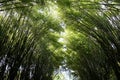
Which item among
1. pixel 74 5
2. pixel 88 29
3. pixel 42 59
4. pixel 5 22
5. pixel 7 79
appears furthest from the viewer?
pixel 42 59

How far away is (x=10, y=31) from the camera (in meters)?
13.1

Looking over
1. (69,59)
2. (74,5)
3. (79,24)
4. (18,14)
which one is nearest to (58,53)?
(69,59)

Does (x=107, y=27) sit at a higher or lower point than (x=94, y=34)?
higher

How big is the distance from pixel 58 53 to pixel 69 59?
5.74 feet

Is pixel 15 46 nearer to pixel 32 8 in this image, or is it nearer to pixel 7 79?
pixel 7 79

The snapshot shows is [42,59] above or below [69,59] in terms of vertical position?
above

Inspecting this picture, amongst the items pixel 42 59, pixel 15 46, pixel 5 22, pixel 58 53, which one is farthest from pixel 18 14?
pixel 58 53

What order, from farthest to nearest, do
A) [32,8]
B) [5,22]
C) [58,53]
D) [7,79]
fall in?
[58,53] → [7,79] → [5,22] → [32,8]

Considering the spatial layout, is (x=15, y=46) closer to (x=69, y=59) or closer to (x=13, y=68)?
(x=13, y=68)

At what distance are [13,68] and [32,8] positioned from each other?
164 inches

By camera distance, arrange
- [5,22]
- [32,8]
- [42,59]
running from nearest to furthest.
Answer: [32,8] → [5,22] → [42,59]

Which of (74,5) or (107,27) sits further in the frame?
(107,27)

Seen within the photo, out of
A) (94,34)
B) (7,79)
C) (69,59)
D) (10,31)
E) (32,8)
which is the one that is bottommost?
(69,59)

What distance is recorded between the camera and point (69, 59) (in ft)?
84.5
